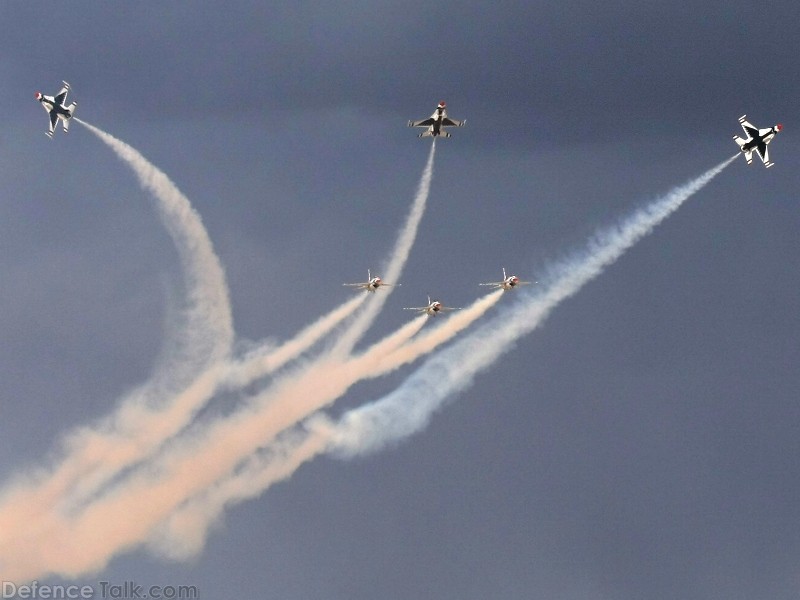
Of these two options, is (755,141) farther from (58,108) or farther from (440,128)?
(58,108)

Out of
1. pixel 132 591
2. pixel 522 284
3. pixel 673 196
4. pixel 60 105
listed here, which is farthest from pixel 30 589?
pixel 673 196

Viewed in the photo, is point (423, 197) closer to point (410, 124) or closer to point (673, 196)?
point (410, 124)

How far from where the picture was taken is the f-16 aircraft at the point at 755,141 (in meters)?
155

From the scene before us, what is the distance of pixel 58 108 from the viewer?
521ft

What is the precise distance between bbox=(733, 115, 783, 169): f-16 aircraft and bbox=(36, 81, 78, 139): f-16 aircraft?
7156cm

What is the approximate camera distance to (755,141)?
155375mm

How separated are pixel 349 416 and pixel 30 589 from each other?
1554 inches

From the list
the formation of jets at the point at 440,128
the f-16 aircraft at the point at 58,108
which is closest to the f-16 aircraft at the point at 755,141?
the formation of jets at the point at 440,128

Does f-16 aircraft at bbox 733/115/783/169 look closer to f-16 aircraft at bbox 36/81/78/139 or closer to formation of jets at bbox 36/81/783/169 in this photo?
formation of jets at bbox 36/81/783/169

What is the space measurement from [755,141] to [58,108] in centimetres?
7452

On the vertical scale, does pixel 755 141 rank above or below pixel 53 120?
below

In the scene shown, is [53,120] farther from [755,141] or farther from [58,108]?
[755,141]

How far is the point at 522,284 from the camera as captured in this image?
159 meters

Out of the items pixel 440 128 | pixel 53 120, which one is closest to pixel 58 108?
pixel 53 120
